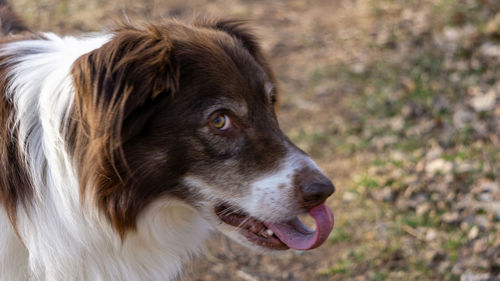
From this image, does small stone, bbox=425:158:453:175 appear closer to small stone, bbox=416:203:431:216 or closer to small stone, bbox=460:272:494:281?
small stone, bbox=416:203:431:216

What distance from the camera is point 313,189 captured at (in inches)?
113

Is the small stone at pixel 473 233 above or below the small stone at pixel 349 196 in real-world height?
above

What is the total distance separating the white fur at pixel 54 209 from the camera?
2.80 m

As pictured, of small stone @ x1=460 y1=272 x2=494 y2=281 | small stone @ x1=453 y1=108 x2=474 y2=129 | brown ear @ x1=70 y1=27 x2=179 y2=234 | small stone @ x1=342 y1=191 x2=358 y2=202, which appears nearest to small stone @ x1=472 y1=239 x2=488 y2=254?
small stone @ x1=460 y1=272 x2=494 y2=281

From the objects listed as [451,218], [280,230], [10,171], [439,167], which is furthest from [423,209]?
[10,171]

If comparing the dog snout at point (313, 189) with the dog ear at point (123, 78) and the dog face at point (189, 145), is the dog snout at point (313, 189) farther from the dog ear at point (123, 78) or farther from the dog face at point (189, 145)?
the dog ear at point (123, 78)

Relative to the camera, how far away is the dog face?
9.00 feet

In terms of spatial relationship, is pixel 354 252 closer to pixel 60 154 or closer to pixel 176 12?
pixel 60 154

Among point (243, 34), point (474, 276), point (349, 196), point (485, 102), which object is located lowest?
point (349, 196)

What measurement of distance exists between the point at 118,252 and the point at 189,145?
611 mm

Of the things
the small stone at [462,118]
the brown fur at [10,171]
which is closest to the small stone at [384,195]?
the small stone at [462,118]

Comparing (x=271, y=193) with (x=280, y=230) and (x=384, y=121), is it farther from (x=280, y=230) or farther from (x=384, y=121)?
(x=384, y=121)

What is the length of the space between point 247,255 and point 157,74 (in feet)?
7.19

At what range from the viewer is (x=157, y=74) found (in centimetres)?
281
